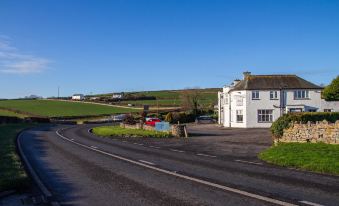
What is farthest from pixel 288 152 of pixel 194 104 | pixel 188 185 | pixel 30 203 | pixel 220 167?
pixel 194 104

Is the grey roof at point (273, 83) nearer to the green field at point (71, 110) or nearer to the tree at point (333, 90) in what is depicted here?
the tree at point (333, 90)

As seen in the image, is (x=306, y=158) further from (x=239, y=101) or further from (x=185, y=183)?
(x=239, y=101)

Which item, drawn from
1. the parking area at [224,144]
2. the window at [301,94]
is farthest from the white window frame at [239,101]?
the parking area at [224,144]

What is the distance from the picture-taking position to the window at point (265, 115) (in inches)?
2419

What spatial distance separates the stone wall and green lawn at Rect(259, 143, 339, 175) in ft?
6.66

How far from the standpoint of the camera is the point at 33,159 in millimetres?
21625

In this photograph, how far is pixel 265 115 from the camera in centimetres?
6147

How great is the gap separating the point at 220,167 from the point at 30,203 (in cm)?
815

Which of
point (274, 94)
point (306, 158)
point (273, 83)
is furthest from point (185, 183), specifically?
point (273, 83)

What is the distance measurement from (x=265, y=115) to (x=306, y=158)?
43.9m

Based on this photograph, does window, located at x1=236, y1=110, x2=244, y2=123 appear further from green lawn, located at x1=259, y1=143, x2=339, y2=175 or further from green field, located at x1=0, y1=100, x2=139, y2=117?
green field, located at x1=0, y1=100, x2=139, y2=117

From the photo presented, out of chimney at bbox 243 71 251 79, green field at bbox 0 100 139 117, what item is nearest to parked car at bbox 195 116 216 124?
chimney at bbox 243 71 251 79

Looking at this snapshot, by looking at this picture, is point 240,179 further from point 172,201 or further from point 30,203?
point 30,203

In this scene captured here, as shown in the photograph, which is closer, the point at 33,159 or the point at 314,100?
the point at 33,159
